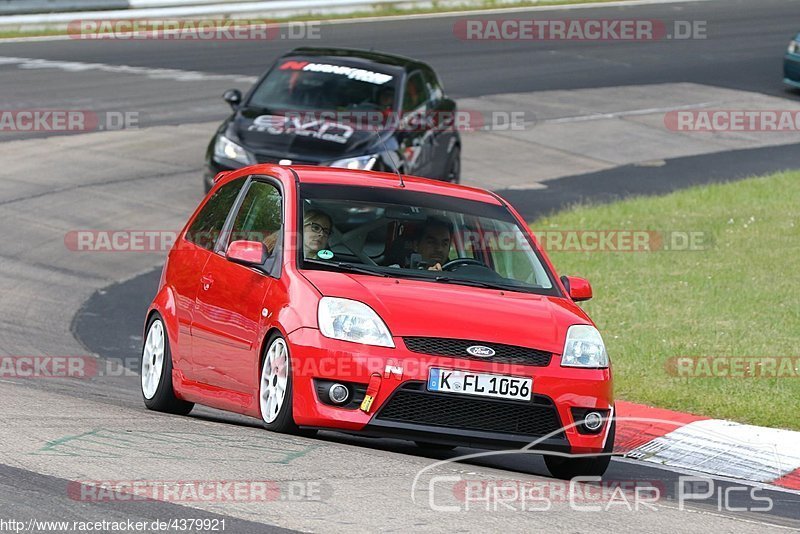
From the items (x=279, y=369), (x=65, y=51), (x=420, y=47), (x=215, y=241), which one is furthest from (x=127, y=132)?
(x=279, y=369)

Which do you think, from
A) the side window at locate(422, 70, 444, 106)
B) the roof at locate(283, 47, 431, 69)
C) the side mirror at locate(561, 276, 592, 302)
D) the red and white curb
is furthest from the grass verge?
the roof at locate(283, 47, 431, 69)

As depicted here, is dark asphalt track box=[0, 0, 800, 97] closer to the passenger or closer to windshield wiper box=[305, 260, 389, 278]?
the passenger

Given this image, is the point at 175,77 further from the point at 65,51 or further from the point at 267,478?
the point at 267,478

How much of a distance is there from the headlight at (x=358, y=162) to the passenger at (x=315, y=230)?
7651 millimetres

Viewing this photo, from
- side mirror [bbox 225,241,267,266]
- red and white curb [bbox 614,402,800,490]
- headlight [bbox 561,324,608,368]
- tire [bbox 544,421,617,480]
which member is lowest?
red and white curb [bbox 614,402,800,490]

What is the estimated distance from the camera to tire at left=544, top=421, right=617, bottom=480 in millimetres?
8523

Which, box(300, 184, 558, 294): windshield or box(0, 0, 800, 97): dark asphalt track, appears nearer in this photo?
box(300, 184, 558, 294): windshield

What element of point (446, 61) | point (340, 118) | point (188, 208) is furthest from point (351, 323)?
point (446, 61)

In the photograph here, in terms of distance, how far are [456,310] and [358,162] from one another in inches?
342

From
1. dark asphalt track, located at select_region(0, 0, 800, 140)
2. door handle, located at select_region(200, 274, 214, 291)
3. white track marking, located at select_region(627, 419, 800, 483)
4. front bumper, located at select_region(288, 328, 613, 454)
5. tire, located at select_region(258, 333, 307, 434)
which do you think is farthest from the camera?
dark asphalt track, located at select_region(0, 0, 800, 140)

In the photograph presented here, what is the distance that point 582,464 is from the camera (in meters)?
8.55

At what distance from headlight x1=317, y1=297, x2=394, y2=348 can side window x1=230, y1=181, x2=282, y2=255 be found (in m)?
0.93

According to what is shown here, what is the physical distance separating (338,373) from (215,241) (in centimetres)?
197

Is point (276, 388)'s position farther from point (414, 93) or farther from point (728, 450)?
point (414, 93)
